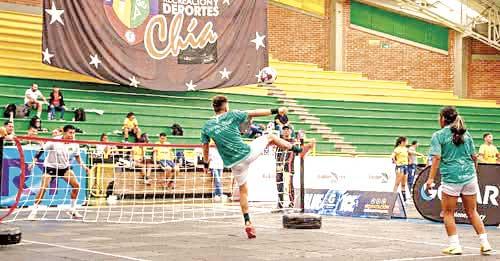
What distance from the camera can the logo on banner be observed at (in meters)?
25.7

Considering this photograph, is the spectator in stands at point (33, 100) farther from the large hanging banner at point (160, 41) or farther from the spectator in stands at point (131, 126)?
the spectator in stands at point (131, 126)

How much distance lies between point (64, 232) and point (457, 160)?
5849mm

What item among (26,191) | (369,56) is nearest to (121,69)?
(26,191)

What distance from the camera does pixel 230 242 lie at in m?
10.6

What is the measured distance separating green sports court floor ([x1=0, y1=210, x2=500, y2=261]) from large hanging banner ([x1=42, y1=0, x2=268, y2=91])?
11.8 meters

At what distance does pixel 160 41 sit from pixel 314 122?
7.17 metres

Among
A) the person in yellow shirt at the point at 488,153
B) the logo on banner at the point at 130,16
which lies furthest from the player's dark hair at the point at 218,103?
the logo on banner at the point at 130,16

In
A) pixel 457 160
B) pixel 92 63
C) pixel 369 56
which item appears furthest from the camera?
pixel 369 56

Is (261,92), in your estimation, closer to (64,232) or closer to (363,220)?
(363,220)

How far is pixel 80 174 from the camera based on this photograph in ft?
57.8

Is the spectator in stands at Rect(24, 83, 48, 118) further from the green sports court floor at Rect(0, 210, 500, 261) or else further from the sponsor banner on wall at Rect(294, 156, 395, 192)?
the green sports court floor at Rect(0, 210, 500, 261)

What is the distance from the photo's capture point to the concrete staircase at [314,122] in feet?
97.9

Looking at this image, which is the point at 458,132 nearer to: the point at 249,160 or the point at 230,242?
the point at 249,160

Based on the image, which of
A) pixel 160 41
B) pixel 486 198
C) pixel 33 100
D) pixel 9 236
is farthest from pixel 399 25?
pixel 9 236
